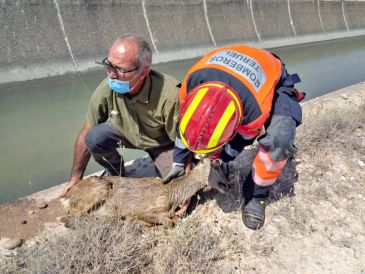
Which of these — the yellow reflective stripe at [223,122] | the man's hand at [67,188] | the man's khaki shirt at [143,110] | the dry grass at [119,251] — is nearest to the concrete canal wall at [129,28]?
the man's hand at [67,188]

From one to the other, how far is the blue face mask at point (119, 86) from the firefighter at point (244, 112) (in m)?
0.47

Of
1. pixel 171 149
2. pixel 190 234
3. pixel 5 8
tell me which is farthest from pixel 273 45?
pixel 190 234

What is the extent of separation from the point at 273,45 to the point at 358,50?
149 inches

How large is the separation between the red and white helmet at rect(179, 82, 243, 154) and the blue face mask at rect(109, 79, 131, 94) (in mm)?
662

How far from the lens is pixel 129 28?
347 inches

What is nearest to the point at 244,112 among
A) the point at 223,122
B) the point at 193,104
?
the point at 223,122

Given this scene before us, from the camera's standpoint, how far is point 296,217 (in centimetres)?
347

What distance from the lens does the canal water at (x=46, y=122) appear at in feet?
15.9

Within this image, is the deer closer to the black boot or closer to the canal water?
the black boot

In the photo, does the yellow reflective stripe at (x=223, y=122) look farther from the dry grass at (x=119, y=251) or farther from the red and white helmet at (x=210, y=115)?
the dry grass at (x=119, y=251)

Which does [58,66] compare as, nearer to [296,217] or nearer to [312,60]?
[296,217]

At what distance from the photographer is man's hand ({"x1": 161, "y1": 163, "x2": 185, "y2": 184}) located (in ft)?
11.3

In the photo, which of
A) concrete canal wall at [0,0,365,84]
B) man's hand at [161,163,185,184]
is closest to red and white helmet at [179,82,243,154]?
man's hand at [161,163,185,184]

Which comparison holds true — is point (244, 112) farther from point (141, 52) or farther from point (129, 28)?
point (129, 28)
